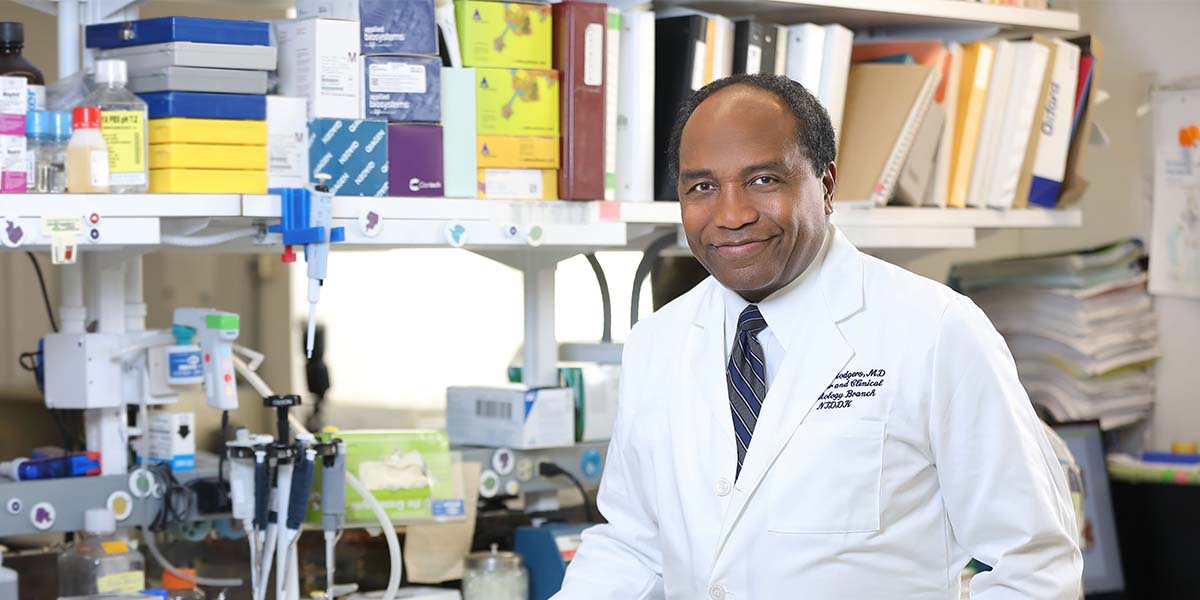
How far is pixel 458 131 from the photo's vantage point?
2285 millimetres

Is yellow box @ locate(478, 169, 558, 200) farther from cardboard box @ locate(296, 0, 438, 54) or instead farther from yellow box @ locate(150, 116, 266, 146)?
yellow box @ locate(150, 116, 266, 146)

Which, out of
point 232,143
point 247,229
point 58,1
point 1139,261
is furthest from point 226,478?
point 1139,261

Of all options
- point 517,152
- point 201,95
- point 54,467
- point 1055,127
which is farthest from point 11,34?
point 1055,127

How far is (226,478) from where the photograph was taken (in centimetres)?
234

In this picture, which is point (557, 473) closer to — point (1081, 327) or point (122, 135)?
point (122, 135)

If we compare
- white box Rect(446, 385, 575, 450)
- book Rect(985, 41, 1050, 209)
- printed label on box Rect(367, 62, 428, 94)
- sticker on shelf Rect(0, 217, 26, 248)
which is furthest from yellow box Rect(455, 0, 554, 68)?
book Rect(985, 41, 1050, 209)

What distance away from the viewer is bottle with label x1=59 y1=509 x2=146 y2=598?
7.25 ft

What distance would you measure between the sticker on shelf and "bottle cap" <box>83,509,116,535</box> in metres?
0.47

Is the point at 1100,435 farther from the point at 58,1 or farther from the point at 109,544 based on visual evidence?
the point at 58,1

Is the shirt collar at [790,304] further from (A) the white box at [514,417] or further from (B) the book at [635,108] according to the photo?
(A) the white box at [514,417]

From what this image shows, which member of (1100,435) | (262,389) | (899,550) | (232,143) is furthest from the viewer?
(1100,435)

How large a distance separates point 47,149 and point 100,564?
0.66 metres

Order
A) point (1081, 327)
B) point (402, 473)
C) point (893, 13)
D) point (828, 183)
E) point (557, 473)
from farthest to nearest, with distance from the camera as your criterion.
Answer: point (1081, 327)
point (893, 13)
point (557, 473)
point (402, 473)
point (828, 183)

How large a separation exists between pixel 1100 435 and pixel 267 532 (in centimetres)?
201
